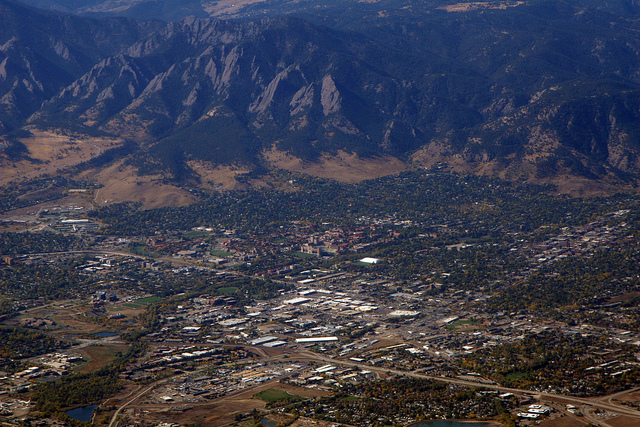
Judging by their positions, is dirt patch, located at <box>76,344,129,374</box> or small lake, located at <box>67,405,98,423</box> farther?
dirt patch, located at <box>76,344,129,374</box>

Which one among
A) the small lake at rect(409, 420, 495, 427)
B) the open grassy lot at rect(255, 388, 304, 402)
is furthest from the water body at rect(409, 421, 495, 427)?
the open grassy lot at rect(255, 388, 304, 402)

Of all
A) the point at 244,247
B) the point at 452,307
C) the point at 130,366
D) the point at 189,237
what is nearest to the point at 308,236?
the point at 244,247

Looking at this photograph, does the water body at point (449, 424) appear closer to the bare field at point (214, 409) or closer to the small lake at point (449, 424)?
the small lake at point (449, 424)

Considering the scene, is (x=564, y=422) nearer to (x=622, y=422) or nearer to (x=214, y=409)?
(x=622, y=422)

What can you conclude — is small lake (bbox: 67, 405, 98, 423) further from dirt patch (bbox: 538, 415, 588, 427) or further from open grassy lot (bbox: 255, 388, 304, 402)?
dirt patch (bbox: 538, 415, 588, 427)

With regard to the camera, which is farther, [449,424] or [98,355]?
[98,355]

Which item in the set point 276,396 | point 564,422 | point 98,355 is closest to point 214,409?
point 276,396

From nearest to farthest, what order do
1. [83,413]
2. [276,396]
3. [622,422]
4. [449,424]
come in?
[622,422], [449,424], [83,413], [276,396]

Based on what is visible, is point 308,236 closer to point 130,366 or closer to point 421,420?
point 130,366

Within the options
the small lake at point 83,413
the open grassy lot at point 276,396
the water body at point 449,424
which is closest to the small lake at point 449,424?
the water body at point 449,424
